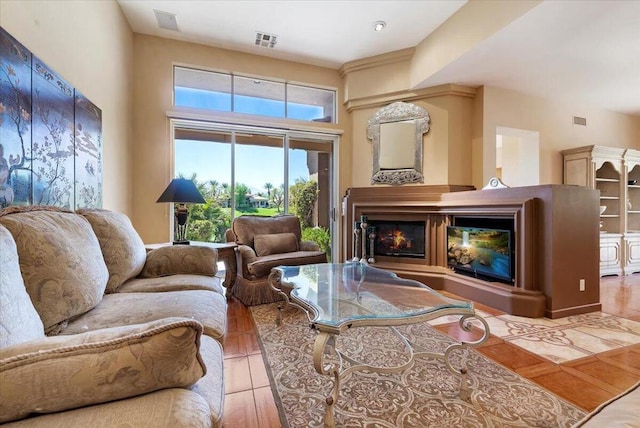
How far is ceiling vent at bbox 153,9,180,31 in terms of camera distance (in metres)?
3.38

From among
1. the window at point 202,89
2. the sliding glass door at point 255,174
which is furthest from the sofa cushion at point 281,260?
the window at point 202,89

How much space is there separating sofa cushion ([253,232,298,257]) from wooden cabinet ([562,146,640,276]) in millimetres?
4409

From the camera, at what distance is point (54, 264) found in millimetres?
1143

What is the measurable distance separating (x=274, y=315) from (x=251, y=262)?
23.3 inches

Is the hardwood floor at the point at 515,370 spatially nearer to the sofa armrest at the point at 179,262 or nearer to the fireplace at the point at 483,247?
the sofa armrest at the point at 179,262

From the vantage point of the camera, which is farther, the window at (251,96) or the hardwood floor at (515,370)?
the window at (251,96)

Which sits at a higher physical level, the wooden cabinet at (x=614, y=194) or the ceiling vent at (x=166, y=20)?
the ceiling vent at (x=166, y=20)

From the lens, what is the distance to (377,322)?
Result: 1.41 meters

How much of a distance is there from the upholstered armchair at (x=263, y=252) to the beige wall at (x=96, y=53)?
1.37 m

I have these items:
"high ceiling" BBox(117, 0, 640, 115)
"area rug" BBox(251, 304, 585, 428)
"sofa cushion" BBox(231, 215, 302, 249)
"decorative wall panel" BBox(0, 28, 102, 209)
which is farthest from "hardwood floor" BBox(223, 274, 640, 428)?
"high ceiling" BBox(117, 0, 640, 115)

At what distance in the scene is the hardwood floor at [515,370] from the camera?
4.92ft

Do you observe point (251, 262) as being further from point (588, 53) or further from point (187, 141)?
point (588, 53)

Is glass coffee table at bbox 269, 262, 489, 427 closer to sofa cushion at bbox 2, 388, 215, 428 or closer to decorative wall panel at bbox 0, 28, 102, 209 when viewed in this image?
sofa cushion at bbox 2, 388, 215, 428

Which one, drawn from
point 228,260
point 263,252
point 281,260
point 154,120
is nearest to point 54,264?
point 228,260
